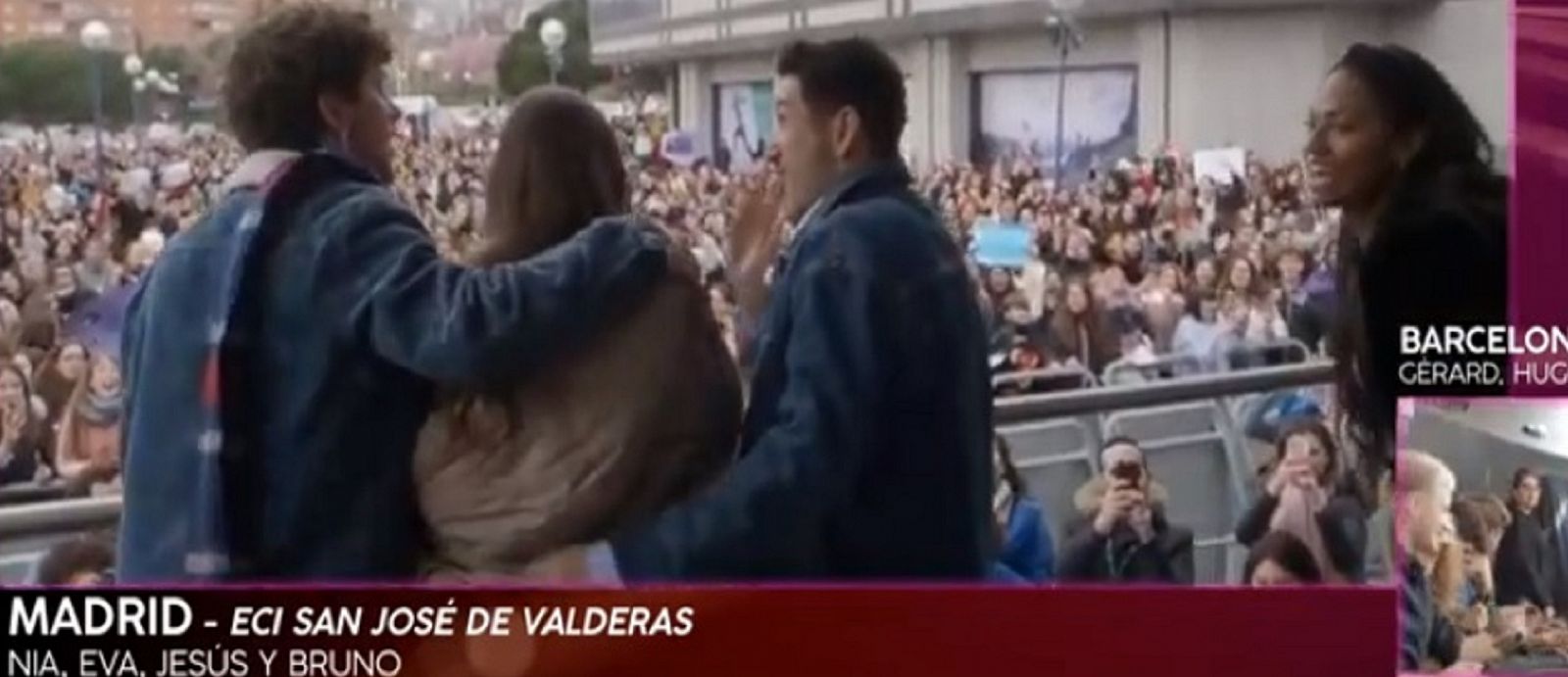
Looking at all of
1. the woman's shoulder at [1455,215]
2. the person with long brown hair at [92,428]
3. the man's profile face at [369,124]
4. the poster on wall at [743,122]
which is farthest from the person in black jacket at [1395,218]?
the person with long brown hair at [92,428]

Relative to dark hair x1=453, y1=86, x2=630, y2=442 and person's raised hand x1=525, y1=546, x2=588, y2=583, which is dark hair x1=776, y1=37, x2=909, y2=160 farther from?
person's raised hand x1=525, y1=546, x2=588, y2=583

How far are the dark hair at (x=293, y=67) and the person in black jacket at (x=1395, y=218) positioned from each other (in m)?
1.09

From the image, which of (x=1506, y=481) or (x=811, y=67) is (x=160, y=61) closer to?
(x=811, y=67)

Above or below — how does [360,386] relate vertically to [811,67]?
below

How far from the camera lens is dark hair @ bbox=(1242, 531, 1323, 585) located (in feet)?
9.26

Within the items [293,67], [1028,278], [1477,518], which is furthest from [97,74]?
[1477,518]

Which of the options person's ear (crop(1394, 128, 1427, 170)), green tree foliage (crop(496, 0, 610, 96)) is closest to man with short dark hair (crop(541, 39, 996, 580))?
green tree foliage (crop(496, 0, 610, 96))

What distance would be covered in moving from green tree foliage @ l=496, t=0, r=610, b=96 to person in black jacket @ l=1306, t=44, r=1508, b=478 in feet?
2.74

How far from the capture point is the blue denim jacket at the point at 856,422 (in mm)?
2699

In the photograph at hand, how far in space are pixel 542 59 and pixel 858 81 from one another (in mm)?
361

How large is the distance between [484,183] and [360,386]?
27 cm

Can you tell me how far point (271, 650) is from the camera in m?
2.79

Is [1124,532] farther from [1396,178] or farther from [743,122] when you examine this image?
[743,122]

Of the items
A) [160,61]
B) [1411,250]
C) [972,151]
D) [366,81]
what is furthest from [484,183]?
[1411,250]
